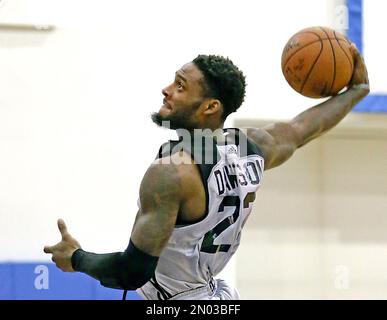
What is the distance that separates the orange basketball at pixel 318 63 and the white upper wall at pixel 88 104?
2.09 meters

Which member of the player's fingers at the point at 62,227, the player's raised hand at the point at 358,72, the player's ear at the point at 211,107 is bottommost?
the player's fingers at the point at 62,227

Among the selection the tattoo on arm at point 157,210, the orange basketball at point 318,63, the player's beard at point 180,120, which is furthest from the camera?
the orange basketball at point 318,63

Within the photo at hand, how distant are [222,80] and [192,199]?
50 cm

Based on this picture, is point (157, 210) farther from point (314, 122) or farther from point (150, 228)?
point (314, 122)

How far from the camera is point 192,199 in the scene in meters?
2.75

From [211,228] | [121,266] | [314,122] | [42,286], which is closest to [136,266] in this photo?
[121,266]

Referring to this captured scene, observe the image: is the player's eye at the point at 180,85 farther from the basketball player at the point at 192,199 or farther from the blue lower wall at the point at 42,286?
the blue lower wall at the point at 42,286

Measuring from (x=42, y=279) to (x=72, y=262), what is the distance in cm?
242

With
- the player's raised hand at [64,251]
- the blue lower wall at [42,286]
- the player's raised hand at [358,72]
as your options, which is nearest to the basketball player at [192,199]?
the player's raised hand at [64,251]

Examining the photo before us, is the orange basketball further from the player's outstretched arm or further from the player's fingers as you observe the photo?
the player's fingers

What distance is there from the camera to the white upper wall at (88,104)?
5.25 meters

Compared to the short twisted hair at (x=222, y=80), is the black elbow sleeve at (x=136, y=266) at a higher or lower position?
lower
